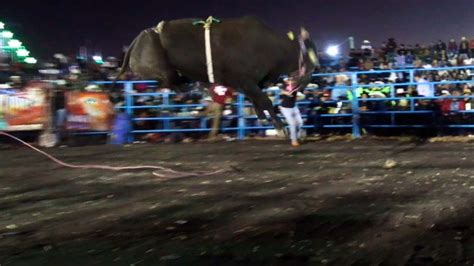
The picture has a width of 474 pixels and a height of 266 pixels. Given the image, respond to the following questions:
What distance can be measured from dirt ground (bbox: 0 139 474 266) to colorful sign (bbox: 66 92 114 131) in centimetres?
524

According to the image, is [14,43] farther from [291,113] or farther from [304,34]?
[304,34]

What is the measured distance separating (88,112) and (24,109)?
160 cm

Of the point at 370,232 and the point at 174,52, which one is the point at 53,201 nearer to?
the point at 174,52

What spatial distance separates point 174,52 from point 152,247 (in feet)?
15.8

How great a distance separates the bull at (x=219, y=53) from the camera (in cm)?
912

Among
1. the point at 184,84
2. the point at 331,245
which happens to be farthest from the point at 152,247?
the point at 184,84

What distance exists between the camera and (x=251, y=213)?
19.6ft

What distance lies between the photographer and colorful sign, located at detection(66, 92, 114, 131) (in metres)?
15.6

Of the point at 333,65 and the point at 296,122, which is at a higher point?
the point at 333,65

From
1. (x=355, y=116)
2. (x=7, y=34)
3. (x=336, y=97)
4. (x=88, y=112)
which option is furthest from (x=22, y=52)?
(x=355, y=116)

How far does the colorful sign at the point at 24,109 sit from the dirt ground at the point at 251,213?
5075 millimetres

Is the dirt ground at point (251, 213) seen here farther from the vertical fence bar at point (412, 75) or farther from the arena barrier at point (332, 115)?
the vertical fence bar at point (412, 75)

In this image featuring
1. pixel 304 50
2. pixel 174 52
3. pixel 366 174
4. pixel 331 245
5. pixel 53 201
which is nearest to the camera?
pixel 331 245

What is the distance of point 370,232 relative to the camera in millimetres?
5105
